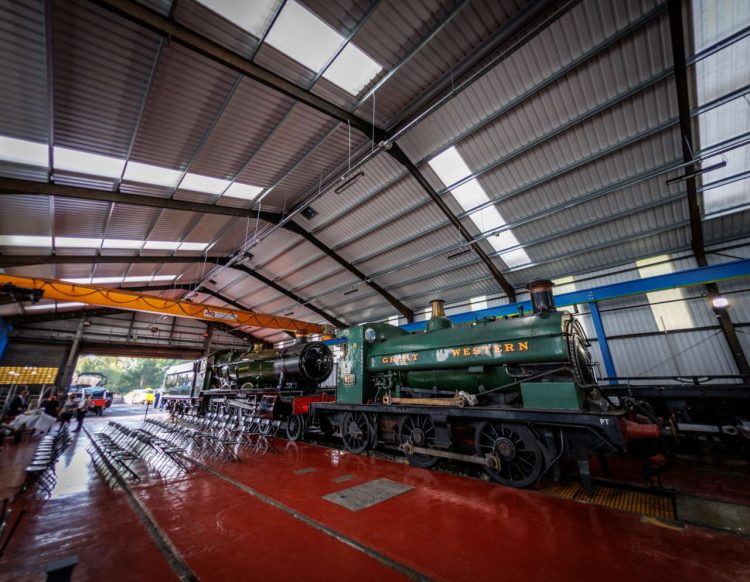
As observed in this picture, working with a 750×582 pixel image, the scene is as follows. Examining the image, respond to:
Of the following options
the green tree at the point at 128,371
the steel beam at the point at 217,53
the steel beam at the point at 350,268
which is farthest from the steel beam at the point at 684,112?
the green tree at the point at 128,371

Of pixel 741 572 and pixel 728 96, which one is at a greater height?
pixel 728 96

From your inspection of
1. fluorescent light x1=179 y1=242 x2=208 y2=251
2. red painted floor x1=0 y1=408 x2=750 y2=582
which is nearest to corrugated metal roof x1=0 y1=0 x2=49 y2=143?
red painted floor x1=0 y1=408 x2=750 y2=582

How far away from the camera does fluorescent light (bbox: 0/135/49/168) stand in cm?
602

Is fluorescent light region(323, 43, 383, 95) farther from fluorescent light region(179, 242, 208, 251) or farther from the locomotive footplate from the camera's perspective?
fluorescent light region(179, 242, 208, 251)

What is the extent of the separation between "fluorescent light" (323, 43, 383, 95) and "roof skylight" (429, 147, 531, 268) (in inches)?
125

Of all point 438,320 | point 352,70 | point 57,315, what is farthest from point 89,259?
point 438,320

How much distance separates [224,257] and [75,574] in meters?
14.8

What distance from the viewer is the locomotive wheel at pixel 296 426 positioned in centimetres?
875

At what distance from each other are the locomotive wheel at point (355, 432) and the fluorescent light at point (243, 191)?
24.7 feet

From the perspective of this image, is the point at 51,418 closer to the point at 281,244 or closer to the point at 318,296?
the point at 281,244

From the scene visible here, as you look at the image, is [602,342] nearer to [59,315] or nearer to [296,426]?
[296,426]

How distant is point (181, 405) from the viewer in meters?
16.4

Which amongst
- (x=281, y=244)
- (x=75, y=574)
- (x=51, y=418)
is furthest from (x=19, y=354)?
(x=75, y=574)

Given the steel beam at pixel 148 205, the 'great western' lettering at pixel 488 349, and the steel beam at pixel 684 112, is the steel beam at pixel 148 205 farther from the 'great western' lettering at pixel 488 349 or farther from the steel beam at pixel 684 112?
the steel beam at pixel 684 112
